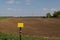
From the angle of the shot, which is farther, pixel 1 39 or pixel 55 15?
pixel 55 15

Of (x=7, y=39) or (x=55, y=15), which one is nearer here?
(x=7, y=39)

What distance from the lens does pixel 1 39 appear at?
827 centimetres

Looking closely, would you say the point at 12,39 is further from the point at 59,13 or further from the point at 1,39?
the point at 59,13

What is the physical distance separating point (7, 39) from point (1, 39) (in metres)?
0.26

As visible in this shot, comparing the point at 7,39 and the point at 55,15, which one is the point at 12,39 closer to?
the point at 7,39

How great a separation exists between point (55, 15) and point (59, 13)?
1369mm

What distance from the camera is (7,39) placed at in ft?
27.4

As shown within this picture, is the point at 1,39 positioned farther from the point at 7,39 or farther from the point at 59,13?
the point at 59,13

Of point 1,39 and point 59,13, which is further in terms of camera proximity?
point 59,13

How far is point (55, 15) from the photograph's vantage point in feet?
91.4

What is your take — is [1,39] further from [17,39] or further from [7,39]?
[17,39]

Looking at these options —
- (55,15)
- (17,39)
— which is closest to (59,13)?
(55,15)

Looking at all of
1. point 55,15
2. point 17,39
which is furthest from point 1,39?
point 55,15

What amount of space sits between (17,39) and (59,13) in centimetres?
2090
